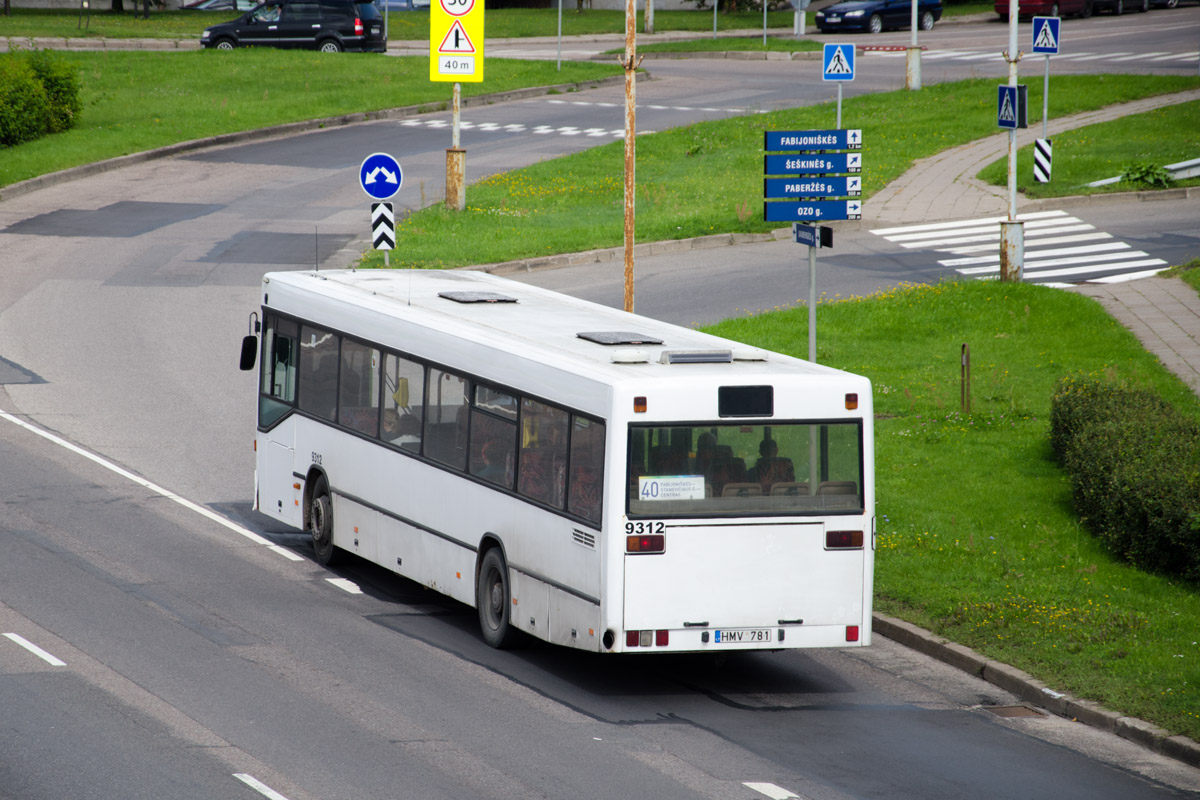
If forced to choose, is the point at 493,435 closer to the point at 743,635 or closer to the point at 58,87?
the point at 743,635

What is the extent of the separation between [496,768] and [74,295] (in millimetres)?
18755

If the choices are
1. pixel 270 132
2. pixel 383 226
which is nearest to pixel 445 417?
pixel 383 226

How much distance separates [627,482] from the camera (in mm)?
11141

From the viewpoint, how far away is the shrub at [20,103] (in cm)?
3794

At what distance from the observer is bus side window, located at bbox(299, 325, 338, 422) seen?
49.7 ft

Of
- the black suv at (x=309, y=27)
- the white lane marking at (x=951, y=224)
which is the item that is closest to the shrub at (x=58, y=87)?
the black suv at (x=309, y=27)

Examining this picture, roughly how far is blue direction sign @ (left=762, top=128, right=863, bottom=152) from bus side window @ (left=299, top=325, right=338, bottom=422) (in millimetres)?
4721

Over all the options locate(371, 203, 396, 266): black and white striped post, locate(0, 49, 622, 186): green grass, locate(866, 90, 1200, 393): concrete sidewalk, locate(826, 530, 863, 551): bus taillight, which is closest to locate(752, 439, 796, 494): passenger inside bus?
locate(826, 530, 863, 551): bus taillight

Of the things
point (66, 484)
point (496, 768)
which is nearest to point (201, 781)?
point (496, 768)

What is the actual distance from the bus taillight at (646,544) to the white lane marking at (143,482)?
5652 mm

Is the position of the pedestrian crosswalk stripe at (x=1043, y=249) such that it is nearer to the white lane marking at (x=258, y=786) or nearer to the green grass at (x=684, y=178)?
the green grass at (x=684, y=178)

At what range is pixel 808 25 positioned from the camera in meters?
67.4

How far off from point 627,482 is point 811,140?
602cm

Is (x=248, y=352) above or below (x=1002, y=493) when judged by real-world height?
above
